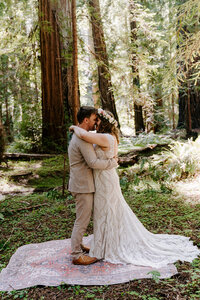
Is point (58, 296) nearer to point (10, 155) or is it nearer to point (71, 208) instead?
point (71, 208)

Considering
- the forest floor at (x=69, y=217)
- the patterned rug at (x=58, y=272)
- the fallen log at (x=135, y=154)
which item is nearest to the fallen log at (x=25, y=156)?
the forest floor at (x=69, y=217)

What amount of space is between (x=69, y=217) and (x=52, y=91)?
244 inches

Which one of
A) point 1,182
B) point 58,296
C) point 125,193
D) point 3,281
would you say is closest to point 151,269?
point 58,296

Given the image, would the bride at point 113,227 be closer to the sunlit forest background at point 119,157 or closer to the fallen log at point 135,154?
the sunlit forest background at point 119,157

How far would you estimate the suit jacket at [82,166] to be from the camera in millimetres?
3533

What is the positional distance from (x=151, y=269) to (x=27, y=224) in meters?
2.75

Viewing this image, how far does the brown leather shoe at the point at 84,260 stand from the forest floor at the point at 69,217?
1.47ft

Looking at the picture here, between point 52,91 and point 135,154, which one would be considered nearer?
point 135,154

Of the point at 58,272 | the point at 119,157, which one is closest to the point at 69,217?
the point at 58,272

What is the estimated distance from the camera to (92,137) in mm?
3482

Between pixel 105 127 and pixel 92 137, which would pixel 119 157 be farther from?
pixel 92 137

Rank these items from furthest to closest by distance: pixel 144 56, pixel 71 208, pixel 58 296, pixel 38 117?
pixel 38 117 → pixel 144 56 → pixel 71 208 → pixel 58 296

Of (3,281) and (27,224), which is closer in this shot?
(3,281)

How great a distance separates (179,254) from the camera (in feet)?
11.9
